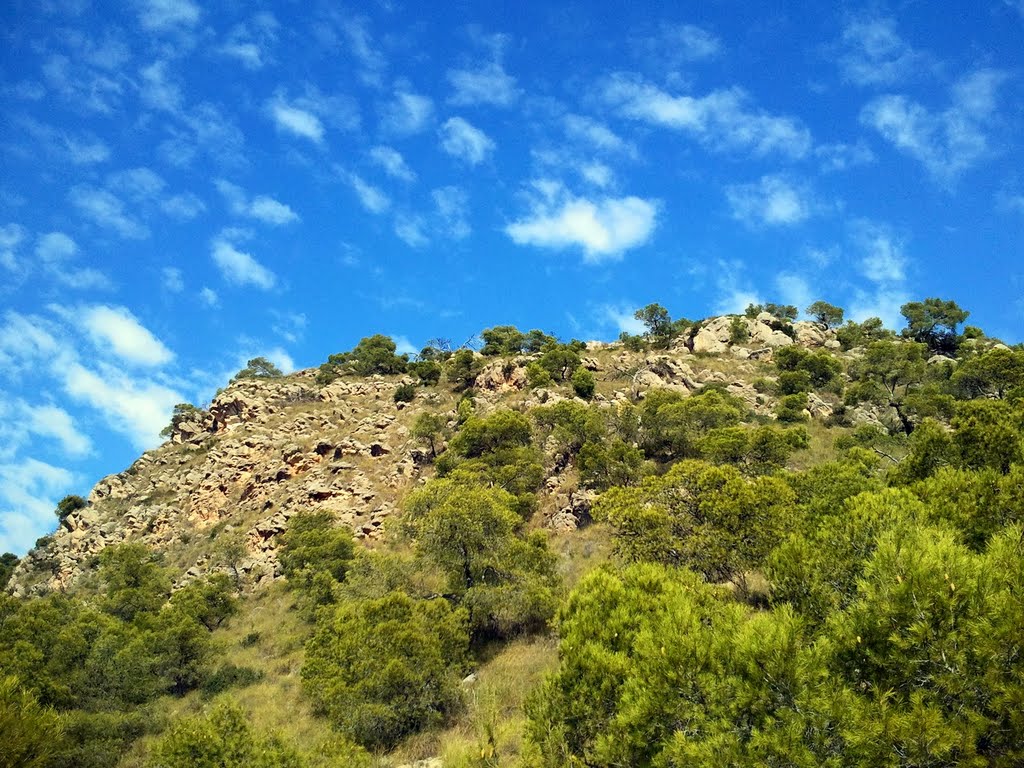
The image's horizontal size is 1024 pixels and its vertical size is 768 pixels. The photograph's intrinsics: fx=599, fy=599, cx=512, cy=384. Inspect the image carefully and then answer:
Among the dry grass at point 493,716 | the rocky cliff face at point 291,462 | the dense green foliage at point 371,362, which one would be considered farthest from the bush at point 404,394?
the dry grass at point 493,716

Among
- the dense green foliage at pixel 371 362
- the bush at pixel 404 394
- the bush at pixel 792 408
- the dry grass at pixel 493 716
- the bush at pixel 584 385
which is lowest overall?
the dry grass at pixel 493 716

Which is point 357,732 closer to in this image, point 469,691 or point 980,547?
point 469,691

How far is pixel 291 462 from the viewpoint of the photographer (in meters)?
54.7

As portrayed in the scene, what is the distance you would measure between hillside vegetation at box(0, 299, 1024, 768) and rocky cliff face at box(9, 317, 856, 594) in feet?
1.08

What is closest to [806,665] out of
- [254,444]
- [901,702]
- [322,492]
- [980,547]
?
[901,702]

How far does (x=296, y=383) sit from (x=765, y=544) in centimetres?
6368

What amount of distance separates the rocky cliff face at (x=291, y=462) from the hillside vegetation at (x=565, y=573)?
0.33 meters

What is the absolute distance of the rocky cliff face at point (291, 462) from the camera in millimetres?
47281

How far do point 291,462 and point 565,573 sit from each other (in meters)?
35.6

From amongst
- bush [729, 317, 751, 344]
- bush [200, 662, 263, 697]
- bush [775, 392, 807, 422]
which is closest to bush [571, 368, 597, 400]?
bush [775, 392, 807, 422]

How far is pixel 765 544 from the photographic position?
1984 cm

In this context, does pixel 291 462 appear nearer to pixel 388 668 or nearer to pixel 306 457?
pixel 306 457

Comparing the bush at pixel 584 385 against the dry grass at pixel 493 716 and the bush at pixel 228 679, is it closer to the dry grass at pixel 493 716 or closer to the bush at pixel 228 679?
the dry grass at pixel 493 716

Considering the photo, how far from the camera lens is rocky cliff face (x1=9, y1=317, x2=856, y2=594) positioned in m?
47.3
